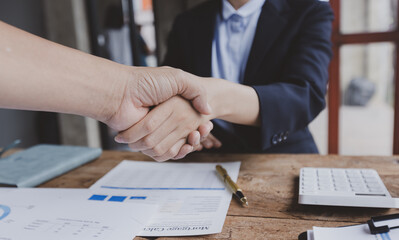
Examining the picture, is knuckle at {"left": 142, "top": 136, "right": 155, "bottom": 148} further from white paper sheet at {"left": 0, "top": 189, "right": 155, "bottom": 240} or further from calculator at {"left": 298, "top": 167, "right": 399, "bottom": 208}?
calculator at {"left": 298, "top": 167, "right": 399, "bottom": 208}

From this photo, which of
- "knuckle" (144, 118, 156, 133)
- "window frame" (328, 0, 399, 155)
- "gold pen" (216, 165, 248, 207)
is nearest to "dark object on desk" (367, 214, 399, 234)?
"gold pen" (216, 165, 248, 207)

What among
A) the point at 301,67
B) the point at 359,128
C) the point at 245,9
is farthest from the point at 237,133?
the point at 359,128

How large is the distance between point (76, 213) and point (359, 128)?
5255 millimetres

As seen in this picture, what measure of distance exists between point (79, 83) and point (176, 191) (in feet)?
1.03

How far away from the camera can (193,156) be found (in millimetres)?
1029

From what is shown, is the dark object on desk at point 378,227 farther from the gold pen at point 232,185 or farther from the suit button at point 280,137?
the suit button at point 280,137

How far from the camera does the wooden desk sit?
0.57 meters

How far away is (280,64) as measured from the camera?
1197 millimetres

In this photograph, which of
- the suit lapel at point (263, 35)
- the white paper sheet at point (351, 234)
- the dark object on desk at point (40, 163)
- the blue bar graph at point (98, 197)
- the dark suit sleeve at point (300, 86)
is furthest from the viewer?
the suit lapel at point (263, 35)

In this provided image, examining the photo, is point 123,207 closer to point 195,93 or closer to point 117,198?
point 117,198

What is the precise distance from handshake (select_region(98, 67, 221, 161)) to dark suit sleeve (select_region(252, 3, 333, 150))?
213 millimetres

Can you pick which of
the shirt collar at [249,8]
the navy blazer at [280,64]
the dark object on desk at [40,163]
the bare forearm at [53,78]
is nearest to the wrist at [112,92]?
the bare forearm at [53,78]

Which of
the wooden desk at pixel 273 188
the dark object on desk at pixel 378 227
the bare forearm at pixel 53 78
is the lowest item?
the wooden desk at pixel 273 188

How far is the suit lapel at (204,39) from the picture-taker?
126cm
